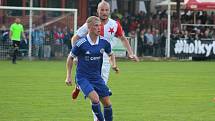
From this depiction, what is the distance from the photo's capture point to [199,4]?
138 feet

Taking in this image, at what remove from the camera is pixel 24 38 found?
34.1 meters

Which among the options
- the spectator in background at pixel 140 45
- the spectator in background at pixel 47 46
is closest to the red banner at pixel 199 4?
the spectator in background at pixel 140 45

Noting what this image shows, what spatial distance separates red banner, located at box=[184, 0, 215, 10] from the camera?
41875 millimetres

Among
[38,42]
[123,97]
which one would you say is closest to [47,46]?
[38,42]

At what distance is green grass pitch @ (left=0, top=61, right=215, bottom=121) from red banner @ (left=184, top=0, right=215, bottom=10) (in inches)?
647

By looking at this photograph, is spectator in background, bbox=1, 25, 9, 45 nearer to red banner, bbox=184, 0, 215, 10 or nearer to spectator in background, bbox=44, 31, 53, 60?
spectator in background, bbox=44, 31, 53, 60

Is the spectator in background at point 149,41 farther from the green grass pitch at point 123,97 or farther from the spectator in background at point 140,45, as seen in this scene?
the green grass pitch at point 123,97

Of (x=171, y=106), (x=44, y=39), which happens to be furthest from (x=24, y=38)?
(x=171, y=106)

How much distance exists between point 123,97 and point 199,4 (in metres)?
25.9

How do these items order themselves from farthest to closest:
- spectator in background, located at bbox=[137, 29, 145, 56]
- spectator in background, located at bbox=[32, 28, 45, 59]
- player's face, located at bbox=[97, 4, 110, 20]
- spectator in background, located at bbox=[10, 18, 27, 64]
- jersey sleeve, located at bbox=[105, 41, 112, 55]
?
spectator in background, located at bbox=[137, 29, 145, 56] → spectator in background, located at bbox=[32, 28, 45, 59] → spectator in background, located at bbox=[10, 18, 27, 64] → player's face, located at bbox=[97, 4, 110, 20] → jersey sleeve, located at bbox=[105, 41, 112, 55]

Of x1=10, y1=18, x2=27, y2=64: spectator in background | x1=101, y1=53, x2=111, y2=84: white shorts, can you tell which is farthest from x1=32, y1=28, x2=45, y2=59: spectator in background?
x1=101, y1=53, x2=111, y2=84: white shorts

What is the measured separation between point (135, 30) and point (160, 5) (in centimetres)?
858

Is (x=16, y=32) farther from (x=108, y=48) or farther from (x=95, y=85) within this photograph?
(x=95, y=85)

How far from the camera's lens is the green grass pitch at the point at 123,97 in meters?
13.4
